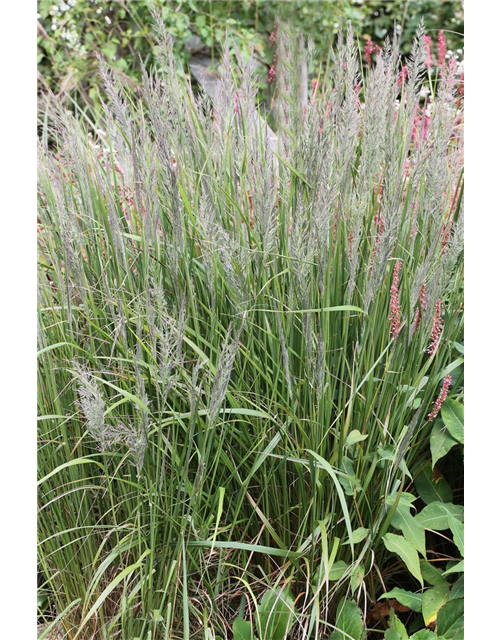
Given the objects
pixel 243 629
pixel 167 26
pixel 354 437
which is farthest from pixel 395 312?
pixel 167 26

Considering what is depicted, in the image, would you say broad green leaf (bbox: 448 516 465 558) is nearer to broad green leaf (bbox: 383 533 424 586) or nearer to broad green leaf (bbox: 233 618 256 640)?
broad green leaf (bbox: 383 533 424 586)

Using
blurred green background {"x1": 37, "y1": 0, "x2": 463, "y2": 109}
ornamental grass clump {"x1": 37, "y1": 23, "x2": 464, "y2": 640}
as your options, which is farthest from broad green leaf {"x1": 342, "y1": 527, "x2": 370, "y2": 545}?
blurred green background {"x1": 37, "y1": 0, "x2": 463, "y2": 109}

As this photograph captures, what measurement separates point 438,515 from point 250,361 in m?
0.65

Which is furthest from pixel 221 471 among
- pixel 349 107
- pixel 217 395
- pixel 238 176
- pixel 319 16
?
pixel 319 16

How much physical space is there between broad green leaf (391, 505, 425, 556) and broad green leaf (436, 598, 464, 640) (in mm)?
140

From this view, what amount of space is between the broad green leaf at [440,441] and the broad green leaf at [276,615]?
1.63ft

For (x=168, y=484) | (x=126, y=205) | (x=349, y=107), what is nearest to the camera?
(x=349, y=107)

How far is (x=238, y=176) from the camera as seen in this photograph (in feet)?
5.68

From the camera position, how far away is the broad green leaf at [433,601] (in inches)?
57.7

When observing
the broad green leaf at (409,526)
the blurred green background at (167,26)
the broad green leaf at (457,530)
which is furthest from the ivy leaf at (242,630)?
the blurred green background at (167,26)

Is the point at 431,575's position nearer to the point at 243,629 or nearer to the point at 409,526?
the point at 409,526

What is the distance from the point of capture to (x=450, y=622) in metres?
1.43

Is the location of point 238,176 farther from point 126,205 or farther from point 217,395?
point 217,395

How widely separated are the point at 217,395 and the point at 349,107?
0.70 metres
